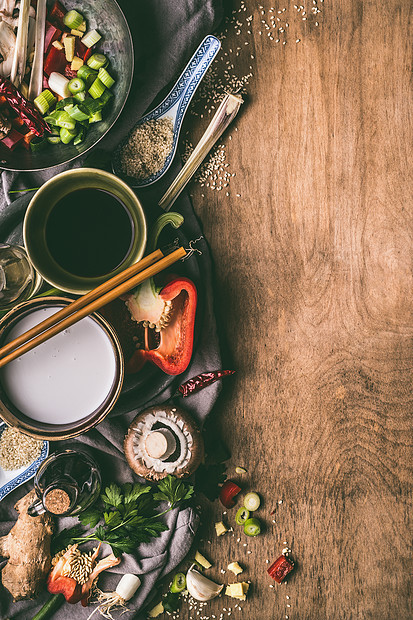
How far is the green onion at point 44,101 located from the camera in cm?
121

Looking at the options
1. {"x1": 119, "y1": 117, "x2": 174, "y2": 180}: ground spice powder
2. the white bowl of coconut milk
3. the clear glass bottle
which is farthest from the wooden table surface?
the clear glass bottle

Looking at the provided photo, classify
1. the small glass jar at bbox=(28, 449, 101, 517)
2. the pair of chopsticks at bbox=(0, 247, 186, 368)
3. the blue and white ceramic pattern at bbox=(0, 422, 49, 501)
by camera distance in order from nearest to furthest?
the pair of chopsticks at bbox=(0, 247, 186, 368) < the small glass jar at bbox=(28, 449, 101, 517) < the blue and white ceramic pattern at bbox=(0, 422, 49, 501)

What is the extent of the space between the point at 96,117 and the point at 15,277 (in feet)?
1.38

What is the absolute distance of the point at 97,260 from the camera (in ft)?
3.84

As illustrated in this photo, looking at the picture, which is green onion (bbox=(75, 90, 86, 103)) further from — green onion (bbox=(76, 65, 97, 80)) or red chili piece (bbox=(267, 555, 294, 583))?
red chili piece (bbox=(267, 555, 294, 583))

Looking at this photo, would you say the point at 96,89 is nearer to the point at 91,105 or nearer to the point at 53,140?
the point at 91,105

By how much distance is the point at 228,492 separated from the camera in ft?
4.25

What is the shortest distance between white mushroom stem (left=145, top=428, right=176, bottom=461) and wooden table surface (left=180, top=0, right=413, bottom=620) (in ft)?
0.57

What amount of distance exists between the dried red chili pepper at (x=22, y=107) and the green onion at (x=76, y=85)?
0.34 ft

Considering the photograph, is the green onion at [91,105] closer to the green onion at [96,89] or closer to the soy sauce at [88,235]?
the green onion at [96,89]

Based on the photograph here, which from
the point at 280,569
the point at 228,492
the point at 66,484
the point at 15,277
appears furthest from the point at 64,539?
the point at 15,277

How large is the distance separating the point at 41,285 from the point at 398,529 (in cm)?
110

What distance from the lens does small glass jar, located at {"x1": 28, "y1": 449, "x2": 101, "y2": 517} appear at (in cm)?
117

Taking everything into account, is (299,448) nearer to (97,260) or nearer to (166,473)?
(166,473)
